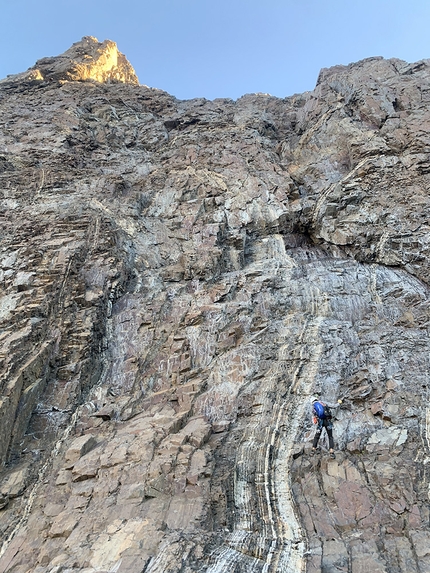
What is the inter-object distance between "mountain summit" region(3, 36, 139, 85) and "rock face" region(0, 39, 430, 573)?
13462 mm

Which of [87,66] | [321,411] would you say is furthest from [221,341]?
[87,66]

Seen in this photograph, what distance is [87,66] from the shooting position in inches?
1729

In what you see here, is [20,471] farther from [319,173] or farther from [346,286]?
[319,173]

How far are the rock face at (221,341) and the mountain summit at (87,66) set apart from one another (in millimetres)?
13462

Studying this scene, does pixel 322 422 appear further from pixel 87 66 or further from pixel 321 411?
pixel 87 66

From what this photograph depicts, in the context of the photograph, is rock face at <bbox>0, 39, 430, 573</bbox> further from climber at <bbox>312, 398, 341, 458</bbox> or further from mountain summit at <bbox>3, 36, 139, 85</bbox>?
mountain summit at <bbox>3, 36, 139, 85</bbox>

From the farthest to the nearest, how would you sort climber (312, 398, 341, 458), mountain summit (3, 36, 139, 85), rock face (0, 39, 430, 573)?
1. mountain summit (3, 36, 139, 85)
2. climber (312, 398, 341, 458)
3. rock face (0, 39, 430, 573)

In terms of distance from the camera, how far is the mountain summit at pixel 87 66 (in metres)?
41.8

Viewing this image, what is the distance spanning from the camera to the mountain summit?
137ft

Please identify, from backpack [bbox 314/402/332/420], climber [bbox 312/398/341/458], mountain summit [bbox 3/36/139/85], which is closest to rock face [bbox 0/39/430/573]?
climber [bbox 312/398/341/458]

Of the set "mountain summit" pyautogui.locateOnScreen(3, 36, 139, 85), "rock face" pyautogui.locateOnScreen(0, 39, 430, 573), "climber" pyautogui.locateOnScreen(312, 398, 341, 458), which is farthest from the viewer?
"mountain summit" pyautogui.locateOnScreen(3, 36, 139, 85)

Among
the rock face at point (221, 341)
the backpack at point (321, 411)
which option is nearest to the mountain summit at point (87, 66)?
the rock face at point (221, 341)

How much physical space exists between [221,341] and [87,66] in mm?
42405


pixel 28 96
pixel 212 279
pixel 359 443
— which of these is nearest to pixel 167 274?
pixel 212 279
